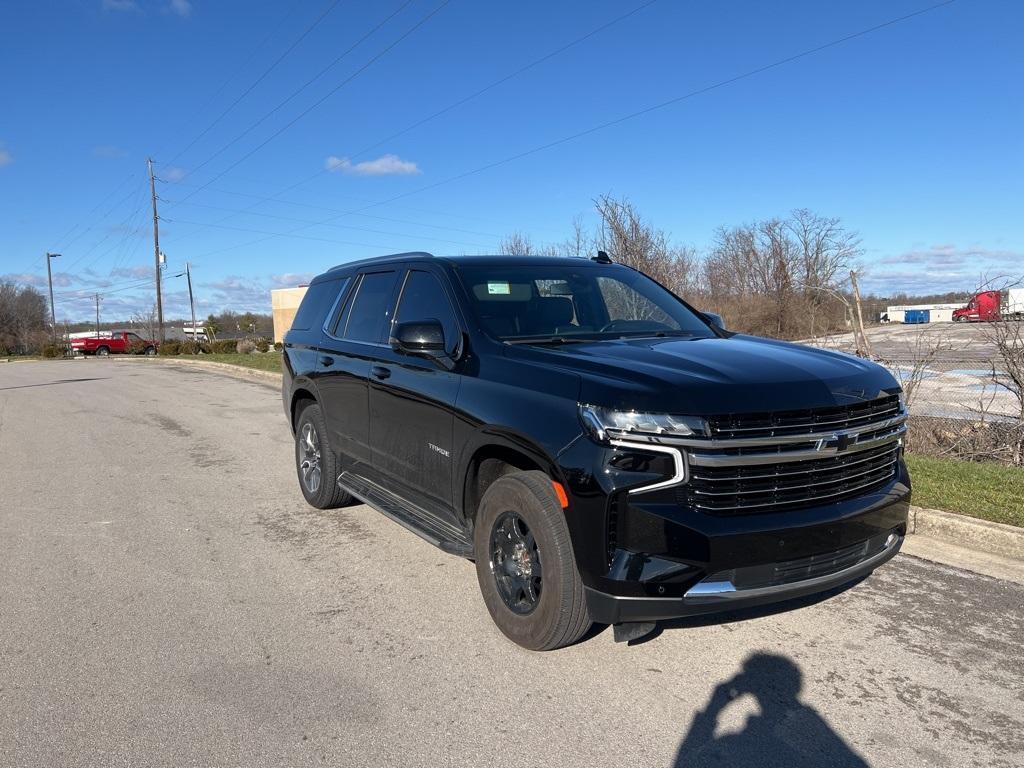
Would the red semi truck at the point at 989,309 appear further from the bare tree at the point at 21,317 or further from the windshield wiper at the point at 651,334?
the bare tree at the point at 21,317

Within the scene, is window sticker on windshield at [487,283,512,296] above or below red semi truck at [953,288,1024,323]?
above

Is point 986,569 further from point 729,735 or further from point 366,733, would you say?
point 366,733

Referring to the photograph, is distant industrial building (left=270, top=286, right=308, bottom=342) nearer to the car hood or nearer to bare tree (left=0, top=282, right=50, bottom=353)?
bare tree (left=0, top=282, right=50, bottom=353)

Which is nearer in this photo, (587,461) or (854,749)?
(854,749)

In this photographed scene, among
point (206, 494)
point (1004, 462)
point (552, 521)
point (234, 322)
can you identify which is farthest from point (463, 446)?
point (234, 322)

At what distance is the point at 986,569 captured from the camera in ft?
15.3

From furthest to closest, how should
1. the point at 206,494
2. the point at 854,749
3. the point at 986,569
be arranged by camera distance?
the point at 206,494 → the point at 986,569 → the point at 854,749

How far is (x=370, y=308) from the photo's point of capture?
17.9 feet

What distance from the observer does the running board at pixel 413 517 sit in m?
4.03

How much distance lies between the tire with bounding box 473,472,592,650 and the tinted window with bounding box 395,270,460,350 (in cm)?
106

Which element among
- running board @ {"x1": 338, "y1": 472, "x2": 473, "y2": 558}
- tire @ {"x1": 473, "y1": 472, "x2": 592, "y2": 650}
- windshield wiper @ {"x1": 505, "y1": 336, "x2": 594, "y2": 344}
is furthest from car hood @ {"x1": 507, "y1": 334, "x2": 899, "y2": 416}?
running board @ {"x1": 338, "y1": 472, "x2": 473, "y2": 558}

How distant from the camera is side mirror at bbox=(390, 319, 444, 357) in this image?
4.04 metres

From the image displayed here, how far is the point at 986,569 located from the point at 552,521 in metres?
3.13

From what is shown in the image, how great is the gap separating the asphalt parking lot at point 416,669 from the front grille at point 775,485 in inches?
33.0
